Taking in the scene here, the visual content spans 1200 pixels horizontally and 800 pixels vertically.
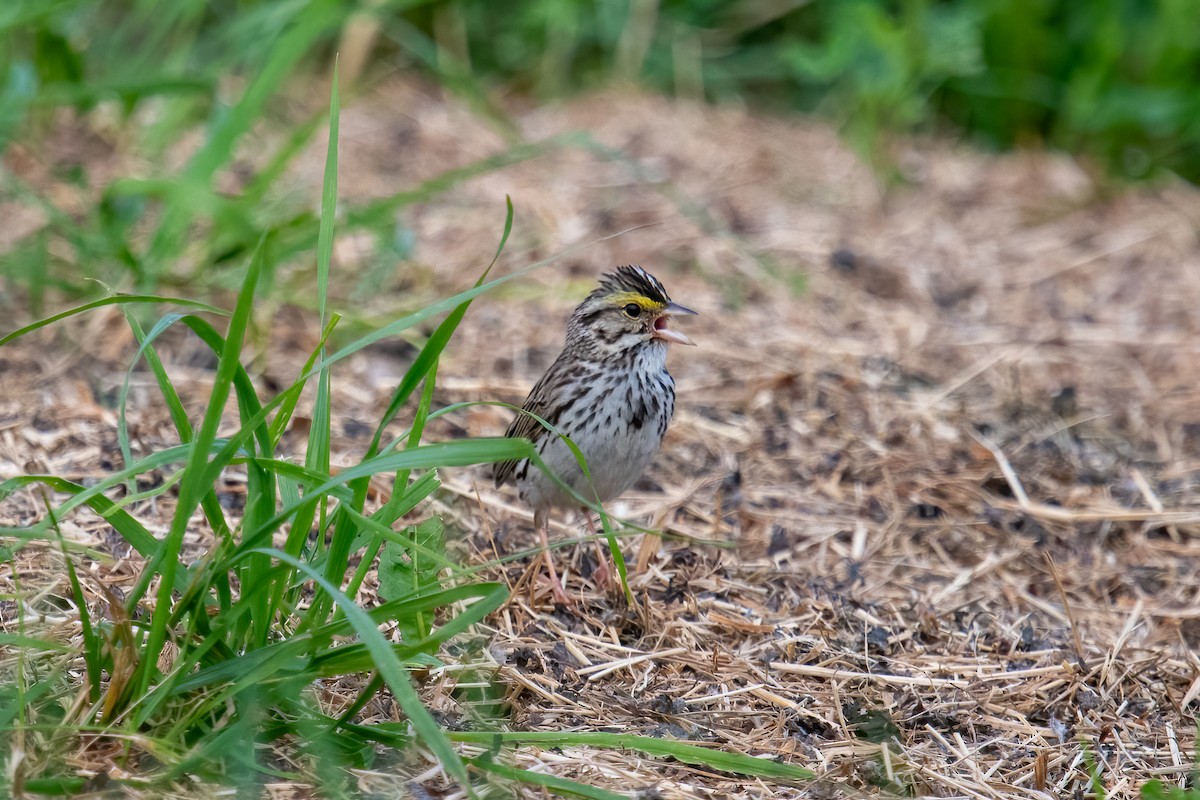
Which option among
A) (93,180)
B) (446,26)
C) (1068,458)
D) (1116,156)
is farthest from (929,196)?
(93,180)

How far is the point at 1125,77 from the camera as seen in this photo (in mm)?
8578

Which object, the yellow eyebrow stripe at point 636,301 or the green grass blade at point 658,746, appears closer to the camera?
the green grass blade at point 658,746

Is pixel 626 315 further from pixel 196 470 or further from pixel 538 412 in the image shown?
pixel 196 470

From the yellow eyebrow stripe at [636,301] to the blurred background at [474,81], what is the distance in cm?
134

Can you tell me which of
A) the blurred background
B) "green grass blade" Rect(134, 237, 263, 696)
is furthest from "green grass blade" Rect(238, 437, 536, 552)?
the blurred background

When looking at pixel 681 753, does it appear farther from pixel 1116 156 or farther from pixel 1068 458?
pixel 1116 156

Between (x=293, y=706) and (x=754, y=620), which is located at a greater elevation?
(x=293, y=706)

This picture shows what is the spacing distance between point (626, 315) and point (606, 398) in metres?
0.33

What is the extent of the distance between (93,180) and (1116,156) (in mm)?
6057

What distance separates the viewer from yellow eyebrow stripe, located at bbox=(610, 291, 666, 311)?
14.5 feet

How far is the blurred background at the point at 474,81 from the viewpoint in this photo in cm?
545

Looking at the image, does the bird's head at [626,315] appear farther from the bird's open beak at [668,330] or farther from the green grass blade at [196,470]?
the green grass blade at [196,470]

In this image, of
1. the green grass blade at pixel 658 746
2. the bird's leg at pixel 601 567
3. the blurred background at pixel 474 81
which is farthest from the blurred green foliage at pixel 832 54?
the green grass blade at pixel 658 746

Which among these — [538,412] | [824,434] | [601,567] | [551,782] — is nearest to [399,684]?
[551,782]
